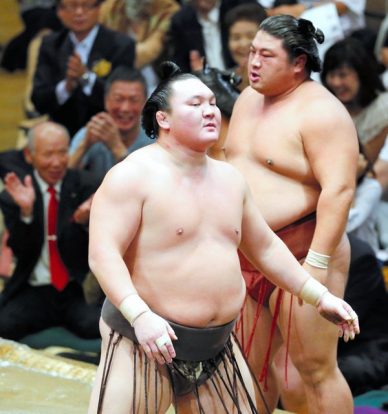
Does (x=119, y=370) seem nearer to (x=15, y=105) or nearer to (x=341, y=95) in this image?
(x=341, y=95)

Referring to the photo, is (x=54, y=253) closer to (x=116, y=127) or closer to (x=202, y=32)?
(x=116, y=127)

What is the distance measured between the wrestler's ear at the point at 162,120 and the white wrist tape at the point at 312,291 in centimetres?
56

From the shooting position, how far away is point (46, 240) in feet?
16.9

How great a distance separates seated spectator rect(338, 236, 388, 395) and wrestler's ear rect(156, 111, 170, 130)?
170 cm

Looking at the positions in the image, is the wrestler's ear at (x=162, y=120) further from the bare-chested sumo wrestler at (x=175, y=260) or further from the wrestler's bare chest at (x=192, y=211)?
the wrestler's bare chest at (x=192, y=211)

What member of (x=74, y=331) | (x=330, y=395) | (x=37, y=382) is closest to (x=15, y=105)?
(x=74, y=331)

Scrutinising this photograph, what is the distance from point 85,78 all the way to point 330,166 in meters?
2.76

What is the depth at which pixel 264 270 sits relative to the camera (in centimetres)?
310

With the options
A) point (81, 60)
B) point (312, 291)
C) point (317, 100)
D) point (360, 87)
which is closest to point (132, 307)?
point (312, 291)

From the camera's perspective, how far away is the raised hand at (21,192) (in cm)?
504

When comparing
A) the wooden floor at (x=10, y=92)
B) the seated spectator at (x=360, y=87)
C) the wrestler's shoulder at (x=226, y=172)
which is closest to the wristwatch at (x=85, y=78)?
the seated spectator at (x=360, y=87)

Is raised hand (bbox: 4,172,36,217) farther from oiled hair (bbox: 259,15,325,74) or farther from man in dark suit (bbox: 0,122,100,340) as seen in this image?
oiled hair (bbox: 259,15,325,74)

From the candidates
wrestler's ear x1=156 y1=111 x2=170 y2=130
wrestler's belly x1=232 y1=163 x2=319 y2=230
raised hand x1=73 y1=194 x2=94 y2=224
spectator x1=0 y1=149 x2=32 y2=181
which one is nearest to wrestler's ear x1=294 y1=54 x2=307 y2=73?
wrestler's belly x1=232 y1=163 x2=319 y2=230

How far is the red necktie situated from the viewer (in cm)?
510
